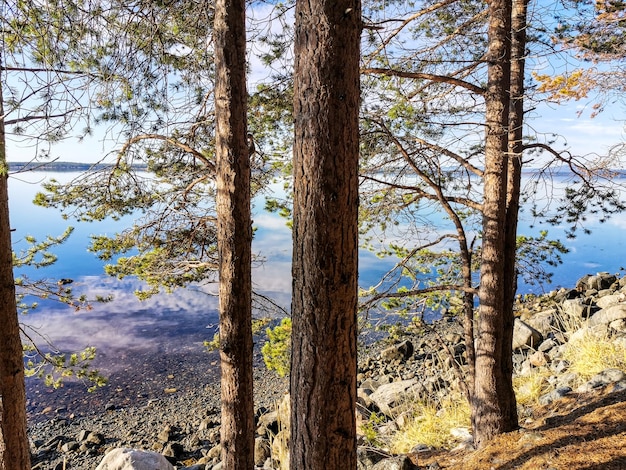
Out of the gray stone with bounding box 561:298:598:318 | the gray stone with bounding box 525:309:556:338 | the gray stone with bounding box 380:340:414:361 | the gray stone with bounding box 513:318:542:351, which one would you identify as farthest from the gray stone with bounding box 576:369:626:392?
the gray stone with bounding box 380:340:414:361

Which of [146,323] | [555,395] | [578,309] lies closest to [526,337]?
[578,309]

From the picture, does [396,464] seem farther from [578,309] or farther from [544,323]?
[544,323]

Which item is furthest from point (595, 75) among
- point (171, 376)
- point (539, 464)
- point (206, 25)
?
point (171, 376)

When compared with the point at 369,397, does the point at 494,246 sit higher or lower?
higher

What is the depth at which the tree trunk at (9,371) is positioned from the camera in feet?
13.5

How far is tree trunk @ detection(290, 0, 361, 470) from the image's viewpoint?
218 centimetres

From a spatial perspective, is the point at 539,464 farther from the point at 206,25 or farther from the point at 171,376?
the point at 171,376

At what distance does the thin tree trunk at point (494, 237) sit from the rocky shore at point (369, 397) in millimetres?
762

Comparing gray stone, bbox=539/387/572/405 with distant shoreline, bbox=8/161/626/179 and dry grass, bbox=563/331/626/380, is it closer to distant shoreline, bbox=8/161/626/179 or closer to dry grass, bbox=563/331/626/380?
dry grass, bbox=563/331/626/380

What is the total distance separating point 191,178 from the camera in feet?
18.8

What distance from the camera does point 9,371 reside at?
4.14 meters

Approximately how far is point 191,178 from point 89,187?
1.23 meters

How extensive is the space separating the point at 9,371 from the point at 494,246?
490cm

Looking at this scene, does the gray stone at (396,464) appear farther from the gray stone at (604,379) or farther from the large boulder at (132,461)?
the large boulder at (132,461)
